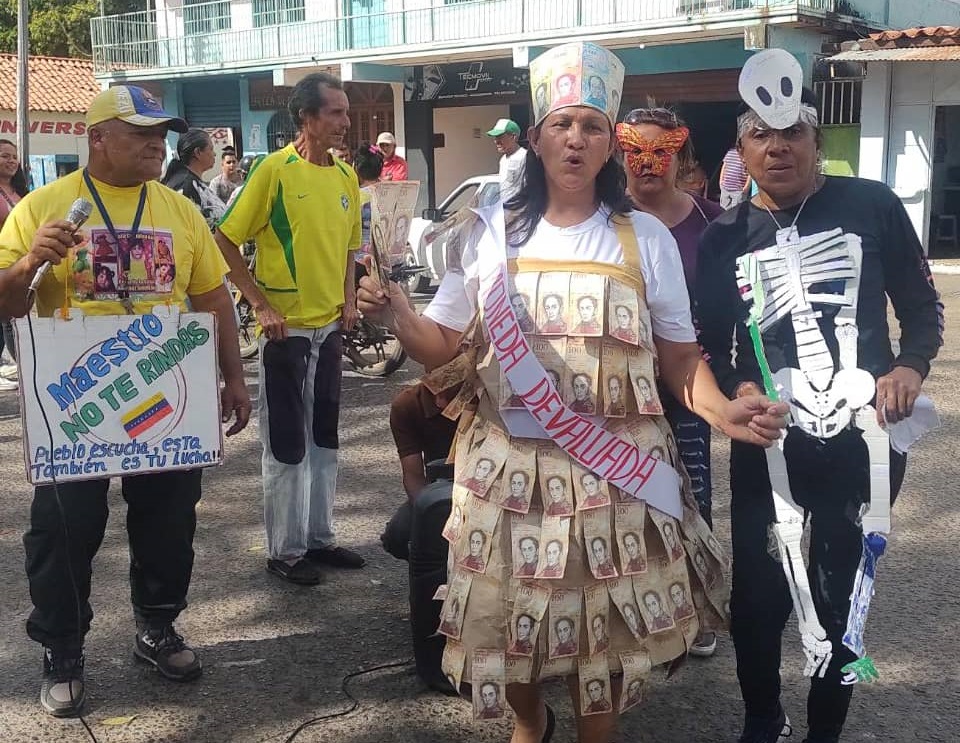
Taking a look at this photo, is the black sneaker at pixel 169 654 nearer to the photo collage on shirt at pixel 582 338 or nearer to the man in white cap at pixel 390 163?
the photo collage on shirt at pixel 582 338

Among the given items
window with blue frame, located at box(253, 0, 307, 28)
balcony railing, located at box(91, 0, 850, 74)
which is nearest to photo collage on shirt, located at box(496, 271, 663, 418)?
balcony railing, located at box(91, 0, 850, 74)

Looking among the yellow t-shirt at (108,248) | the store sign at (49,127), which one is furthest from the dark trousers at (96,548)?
the store sign at (49,127)

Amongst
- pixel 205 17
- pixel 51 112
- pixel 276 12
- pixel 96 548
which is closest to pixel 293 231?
pixel 96 548

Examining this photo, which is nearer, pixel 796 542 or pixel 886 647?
pixel 796 542

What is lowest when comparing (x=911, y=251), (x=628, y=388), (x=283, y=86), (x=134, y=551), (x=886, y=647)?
(x=886, y=647)

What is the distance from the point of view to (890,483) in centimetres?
263

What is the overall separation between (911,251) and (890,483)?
59 cm

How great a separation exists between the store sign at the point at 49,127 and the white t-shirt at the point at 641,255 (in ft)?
86.4

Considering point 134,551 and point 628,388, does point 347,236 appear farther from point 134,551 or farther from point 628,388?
point 628,388

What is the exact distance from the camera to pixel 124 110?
10.2 ft

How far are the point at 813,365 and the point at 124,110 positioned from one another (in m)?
2.09

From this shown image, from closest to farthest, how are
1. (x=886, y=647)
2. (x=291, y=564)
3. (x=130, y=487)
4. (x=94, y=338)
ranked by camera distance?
1. (x=94, y=338)
2. (x=130, y=487)
3. (x=886, y=647)
4. (x=291, y=564)

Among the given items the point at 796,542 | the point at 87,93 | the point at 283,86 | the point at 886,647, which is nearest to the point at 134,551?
the point at 796,542

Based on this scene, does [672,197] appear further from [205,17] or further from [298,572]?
[205,17]
